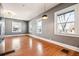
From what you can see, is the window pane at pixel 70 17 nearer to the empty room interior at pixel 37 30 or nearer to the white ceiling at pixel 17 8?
the empty room interior at pixel 37 30

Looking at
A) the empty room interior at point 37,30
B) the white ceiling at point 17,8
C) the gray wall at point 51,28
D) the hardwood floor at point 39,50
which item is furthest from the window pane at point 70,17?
the hardwood floor at point 39,50

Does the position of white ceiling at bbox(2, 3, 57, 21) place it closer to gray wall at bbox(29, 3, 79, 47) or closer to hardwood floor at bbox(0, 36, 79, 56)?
gray wall at bbox(29, 3, 79, 47)

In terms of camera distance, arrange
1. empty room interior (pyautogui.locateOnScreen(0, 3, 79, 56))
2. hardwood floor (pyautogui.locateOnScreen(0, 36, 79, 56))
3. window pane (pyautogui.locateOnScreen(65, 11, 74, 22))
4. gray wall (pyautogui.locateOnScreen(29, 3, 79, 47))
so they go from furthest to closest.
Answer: gray wall (pyautogui.locateOnScreen(29, 3, 79, 47)) → window pane (pyautogui.locateOnScreen(65, 11, 74, 22)) → empty room interior (pyautogui.locateOnScreen(0, 3, 79, 56)) → hardwood floor (pyautogui.locateOnScreen(0, 36, 79, 56))

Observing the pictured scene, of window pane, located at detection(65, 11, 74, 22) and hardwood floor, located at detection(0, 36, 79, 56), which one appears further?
window pane, located at detection(65, 11, 74, 22)

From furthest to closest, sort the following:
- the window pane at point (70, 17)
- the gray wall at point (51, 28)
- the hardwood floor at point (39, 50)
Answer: the gray wall at point (51, 28) < the window pane at point (70, 17) < the hardwood floor at point (39, 50)

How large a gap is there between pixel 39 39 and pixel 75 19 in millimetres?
1501

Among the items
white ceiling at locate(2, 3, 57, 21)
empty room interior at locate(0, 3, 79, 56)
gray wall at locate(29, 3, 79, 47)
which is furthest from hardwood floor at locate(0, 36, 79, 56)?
white ceiling at locate(2, 3, 57, 21)

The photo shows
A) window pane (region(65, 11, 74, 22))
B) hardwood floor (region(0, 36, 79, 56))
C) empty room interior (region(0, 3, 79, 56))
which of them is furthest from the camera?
window pane (region(65, 11, 74, 22))

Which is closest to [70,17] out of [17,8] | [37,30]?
[37,30]

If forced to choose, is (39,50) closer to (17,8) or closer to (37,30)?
(37,30)

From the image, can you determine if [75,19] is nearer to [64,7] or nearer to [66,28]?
[66,28]

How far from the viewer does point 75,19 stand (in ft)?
6.48

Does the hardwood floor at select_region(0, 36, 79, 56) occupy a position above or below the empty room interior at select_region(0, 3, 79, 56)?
below

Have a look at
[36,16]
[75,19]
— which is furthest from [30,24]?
[75,19]
